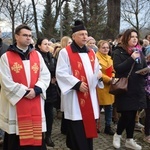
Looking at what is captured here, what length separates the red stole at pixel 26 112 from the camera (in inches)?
164

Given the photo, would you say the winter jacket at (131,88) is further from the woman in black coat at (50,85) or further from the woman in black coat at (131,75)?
the woman in black coat at (50,85)

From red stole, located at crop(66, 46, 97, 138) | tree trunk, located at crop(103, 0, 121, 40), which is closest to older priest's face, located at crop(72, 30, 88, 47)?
red stole, located at crop(66, 46, 97, 138)

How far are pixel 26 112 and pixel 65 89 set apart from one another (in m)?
0.68

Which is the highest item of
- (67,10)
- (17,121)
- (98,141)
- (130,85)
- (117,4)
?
(67,10)

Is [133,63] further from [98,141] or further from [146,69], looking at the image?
[98,141]

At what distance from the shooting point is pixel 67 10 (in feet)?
104

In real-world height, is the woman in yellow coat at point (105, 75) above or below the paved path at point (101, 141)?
above

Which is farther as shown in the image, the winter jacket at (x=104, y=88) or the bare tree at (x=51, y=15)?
the bare tree at (x=51, y=15)

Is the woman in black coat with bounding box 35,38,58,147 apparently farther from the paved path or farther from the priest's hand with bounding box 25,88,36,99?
the priest's hand with bounding box 25,88,36,99

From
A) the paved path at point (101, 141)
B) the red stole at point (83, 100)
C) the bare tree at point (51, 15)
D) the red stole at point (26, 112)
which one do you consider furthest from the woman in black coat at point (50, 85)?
the bare tree at point (51, 15)

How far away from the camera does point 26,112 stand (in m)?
4.17

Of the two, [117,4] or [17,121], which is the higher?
[117,4]

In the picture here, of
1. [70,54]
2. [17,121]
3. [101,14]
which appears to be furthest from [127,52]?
[101,14]

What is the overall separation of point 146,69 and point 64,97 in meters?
1.32
